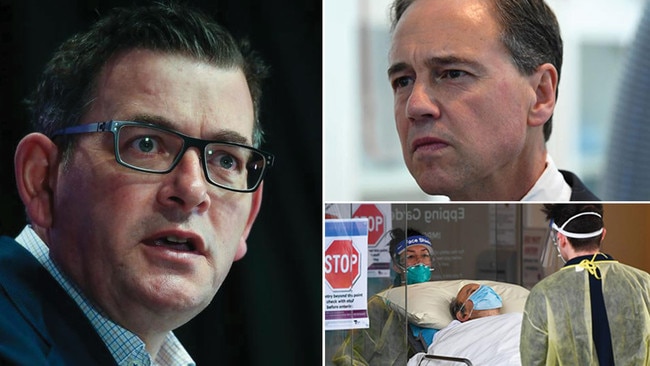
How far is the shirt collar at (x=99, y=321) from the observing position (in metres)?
2.19

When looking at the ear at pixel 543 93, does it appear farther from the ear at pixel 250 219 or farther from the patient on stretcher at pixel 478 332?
the ear at pixel 250 219

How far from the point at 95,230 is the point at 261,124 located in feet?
1.76

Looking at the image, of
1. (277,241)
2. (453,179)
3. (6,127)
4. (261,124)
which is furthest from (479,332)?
(6,127)

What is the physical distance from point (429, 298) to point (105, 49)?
115 centimetres

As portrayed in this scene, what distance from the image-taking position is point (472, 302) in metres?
2.63

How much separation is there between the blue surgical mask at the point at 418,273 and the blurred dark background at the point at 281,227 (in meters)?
0.27

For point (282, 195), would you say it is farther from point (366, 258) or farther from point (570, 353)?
point (570, 353)

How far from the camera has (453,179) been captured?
2.57 metres

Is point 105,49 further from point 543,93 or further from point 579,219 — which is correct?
point 579,219

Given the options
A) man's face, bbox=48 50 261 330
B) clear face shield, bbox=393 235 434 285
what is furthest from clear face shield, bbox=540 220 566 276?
man's face, bbox=48 50 261 330

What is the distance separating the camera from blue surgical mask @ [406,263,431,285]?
2.59 m

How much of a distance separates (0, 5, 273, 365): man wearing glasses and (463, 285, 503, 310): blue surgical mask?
0.83 m

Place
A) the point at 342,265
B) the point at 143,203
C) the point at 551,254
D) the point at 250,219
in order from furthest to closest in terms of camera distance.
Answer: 1. the point at 551,254
2. the point at 342,265
3. the point at 250,219
4. the point at 143,203

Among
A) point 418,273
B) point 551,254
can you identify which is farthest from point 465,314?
point 551,254
